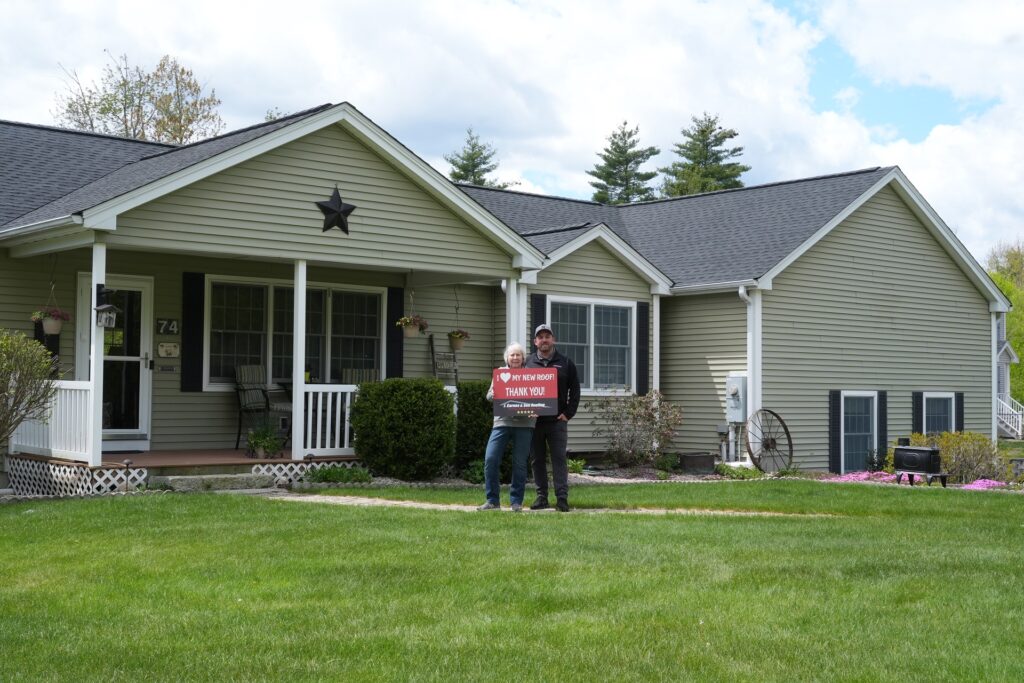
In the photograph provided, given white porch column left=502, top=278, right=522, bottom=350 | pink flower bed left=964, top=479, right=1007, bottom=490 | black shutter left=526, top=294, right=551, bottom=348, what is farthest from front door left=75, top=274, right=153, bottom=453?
pink flower bed left=964, top=479, right=1007, bottom=490

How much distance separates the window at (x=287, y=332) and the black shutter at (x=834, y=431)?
302 inches

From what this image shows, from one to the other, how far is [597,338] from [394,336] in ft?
10.8

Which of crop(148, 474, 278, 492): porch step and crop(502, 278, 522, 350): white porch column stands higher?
crop(502, 278, 522, 350): white porch column

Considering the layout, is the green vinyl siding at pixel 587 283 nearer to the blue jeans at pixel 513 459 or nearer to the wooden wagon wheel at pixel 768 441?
the wooden wagon wheel at pixel 768 441

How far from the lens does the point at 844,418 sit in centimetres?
1945

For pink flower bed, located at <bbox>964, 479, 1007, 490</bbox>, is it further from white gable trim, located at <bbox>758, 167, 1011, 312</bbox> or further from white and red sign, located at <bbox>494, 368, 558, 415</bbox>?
white and red sign, located at <bbox>494, 368, 558, 415</bbox>

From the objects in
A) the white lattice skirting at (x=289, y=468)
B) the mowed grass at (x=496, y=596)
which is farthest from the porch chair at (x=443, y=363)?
the mowed grass at (x=496, y=596)

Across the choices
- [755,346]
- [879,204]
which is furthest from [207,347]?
[879,204]

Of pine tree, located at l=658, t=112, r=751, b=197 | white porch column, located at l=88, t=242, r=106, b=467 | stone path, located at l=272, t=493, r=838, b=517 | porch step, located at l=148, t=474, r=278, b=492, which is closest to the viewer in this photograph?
stone path, located at l=272, t=493, r=838, b=517

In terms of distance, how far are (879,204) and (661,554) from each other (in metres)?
13.7

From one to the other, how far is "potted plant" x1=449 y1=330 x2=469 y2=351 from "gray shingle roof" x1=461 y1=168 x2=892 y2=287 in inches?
69.5

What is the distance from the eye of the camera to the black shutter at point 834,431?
1909cm

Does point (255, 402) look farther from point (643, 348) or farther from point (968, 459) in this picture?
point (968, 459)

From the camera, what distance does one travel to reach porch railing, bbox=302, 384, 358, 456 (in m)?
13.7
